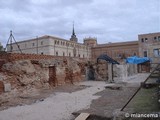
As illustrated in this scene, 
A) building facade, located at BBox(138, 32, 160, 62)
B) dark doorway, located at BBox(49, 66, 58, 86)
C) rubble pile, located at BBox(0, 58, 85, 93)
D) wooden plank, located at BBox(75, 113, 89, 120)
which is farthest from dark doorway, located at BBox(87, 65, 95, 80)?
building facade, located at BBox(138, 32, 160, 62)

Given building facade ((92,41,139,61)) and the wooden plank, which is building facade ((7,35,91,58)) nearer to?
building facade ((92,41,139,61))

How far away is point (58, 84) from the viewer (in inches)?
683

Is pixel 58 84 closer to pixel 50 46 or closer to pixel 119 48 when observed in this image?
pixel 50 46

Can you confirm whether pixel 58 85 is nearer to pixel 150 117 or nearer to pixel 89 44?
pixel 150 117

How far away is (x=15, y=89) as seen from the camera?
12.5 m

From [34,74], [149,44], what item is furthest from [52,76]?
[149,44]

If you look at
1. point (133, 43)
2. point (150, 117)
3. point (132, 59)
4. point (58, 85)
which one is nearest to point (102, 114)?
point (150, 117)

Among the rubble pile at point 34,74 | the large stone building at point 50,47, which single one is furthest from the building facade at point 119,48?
the rubble pile at point 34,74

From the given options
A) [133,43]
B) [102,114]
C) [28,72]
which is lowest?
[102,114]

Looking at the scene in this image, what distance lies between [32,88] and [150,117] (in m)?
9.86

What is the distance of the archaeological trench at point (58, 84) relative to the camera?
8.85 m

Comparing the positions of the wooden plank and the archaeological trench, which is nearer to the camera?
the wooden plank

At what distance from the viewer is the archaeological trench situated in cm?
885

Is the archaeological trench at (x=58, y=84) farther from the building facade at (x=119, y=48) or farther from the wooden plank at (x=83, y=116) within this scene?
the building facade at (x=119, y=48)
